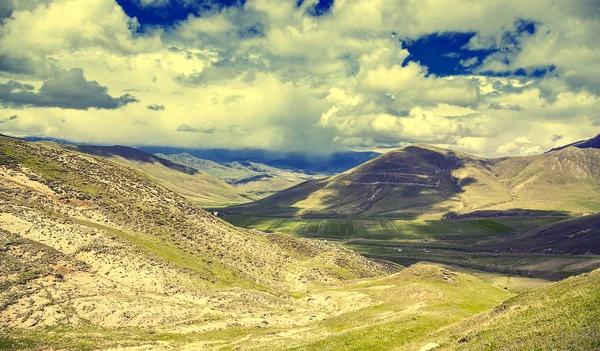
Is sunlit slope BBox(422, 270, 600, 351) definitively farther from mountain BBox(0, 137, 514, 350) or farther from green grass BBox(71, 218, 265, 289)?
green grass BBox(71, 218, 265, 289)

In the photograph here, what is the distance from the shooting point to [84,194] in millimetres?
102125

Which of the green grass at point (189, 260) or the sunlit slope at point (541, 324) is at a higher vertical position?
the sunlit slope at point (541, 324)

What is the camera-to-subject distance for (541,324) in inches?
1368

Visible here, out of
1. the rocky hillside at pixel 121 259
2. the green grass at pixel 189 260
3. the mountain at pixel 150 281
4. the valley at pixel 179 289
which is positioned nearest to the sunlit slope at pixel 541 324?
the valley at pixel 179 289

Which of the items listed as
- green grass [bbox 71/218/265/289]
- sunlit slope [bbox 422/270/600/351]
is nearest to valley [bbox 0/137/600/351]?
sunlit slope [bbox 422/270/600/351]

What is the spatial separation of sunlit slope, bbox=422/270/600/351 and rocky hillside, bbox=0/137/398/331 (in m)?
43.5

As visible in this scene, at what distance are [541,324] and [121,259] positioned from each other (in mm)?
79012

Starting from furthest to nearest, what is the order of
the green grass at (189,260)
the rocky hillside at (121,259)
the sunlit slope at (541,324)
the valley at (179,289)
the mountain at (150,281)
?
the green grass at (189,260) < the rocky hillside at (121,259) < the mountain at (150,281) < the valley at (179,289) < the sunlit slope at (541,324)

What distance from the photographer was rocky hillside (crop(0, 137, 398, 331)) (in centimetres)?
6625

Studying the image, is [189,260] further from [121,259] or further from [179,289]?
[121,259]

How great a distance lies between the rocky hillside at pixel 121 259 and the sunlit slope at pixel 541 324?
43.5 metres

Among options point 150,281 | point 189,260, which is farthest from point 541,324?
point 189,260

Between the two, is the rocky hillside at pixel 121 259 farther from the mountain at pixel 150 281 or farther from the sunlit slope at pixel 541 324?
the sunlit slope at pixel 541 324

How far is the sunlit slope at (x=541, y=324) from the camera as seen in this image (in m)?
28.8
